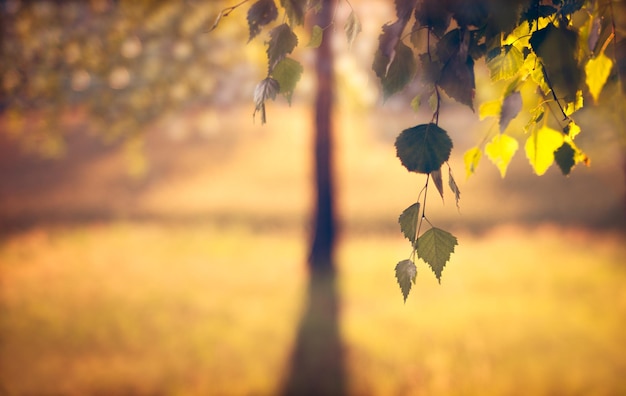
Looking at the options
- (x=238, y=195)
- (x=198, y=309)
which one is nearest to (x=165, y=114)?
(x=198, y=309)

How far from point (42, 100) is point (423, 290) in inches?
242

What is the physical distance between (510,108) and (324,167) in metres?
7.51

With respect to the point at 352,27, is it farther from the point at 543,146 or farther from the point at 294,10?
the point at 543,146

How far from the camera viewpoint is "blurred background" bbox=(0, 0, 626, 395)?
5.79 metres

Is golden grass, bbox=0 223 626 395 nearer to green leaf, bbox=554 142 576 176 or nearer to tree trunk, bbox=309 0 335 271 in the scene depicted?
tree trunk, bbox=309 0 335 271

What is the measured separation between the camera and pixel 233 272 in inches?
389

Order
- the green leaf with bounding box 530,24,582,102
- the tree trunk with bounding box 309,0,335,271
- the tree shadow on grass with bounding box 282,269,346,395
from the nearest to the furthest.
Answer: the green leaf with bounding box 530,24,582,102 → the tree shadow on grass with bounding box 282,269,346,395 → the tree trunk with bounding box 309,0,335,271

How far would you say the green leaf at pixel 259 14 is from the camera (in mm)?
1380

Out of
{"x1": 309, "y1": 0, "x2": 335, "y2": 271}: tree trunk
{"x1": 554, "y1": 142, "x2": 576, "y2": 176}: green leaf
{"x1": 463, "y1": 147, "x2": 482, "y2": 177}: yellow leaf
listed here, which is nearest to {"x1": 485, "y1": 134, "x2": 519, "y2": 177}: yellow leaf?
{"x1": 463, "y1": 147, "x2": 482, "y2": 177}: yellow leaf

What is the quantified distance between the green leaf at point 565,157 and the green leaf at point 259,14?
2.84 ft

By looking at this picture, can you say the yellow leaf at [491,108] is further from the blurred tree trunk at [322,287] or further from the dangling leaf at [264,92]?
the blurred tree trunk at [322,287]

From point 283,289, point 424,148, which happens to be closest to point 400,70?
point 424,148

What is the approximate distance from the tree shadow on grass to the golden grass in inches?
5.7

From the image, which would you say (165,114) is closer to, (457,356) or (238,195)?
(457,356)
